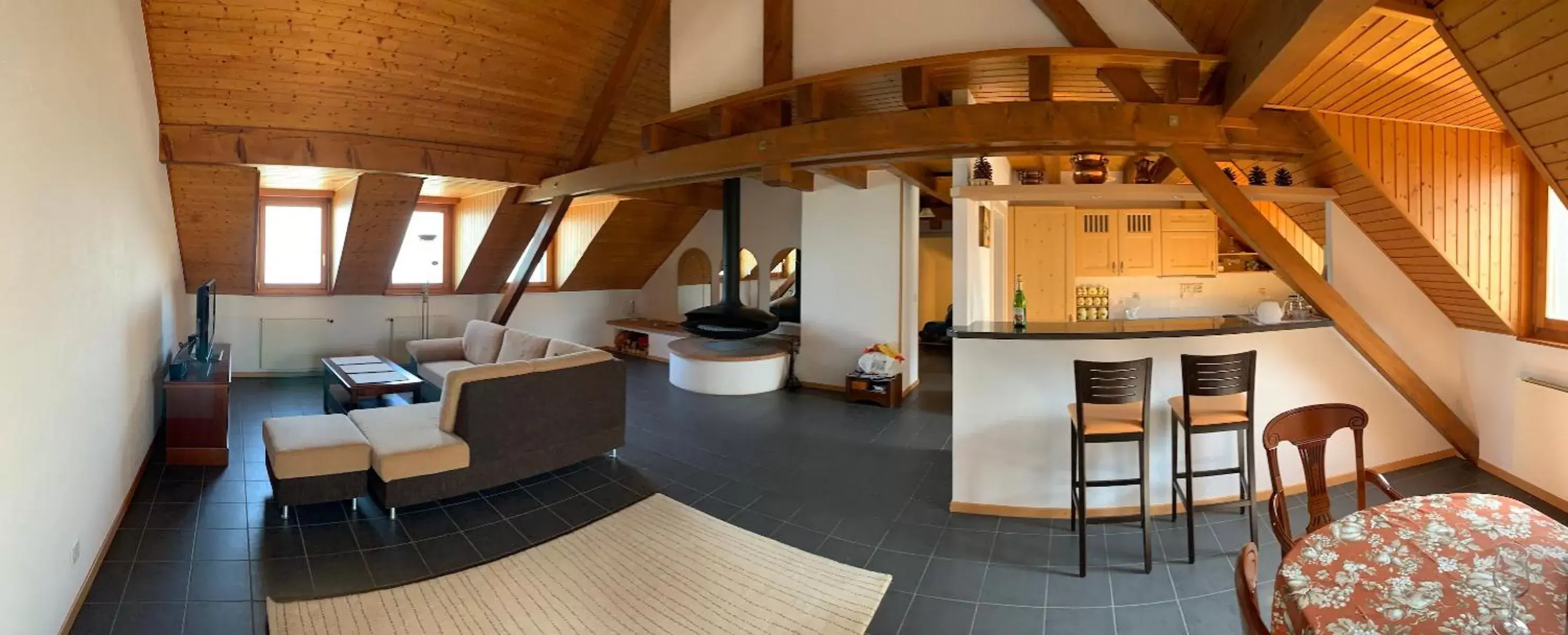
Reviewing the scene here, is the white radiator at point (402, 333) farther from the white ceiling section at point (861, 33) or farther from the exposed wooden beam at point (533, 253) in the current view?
the white ceiling section at point (861, 33)

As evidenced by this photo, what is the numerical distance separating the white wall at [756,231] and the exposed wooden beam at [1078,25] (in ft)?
13.3

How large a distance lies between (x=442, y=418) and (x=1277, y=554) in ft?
14.6

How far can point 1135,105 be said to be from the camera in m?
3.59

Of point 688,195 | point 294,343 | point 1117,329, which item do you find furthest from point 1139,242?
point 294,343

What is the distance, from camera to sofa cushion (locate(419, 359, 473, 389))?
6285mm

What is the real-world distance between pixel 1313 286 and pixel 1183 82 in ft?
4.63

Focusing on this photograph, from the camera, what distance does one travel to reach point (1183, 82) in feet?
11.5

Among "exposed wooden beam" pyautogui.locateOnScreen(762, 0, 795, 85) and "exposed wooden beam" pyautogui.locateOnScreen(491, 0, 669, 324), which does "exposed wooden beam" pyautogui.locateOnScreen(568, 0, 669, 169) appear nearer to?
"exposed wooden beam" pyautogui.locateOnScreen(491, 0, 669, 324)

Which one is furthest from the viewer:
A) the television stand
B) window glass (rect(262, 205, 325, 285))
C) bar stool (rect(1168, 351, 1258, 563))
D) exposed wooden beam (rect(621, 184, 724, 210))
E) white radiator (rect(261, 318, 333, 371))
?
exposed wooden beam (rect(621, 184, 724, 210))

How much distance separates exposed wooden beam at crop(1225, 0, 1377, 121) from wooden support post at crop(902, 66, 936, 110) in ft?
4.91

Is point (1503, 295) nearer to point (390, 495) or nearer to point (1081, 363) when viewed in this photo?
point (1081, 363)

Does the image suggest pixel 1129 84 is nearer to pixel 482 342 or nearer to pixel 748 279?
pixel 482 342

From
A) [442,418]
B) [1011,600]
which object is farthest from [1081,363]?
[442,418]

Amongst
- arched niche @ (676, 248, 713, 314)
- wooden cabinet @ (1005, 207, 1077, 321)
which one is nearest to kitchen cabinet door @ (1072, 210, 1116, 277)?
wooden cabinet @ (1005, 207, 1077, 321)
